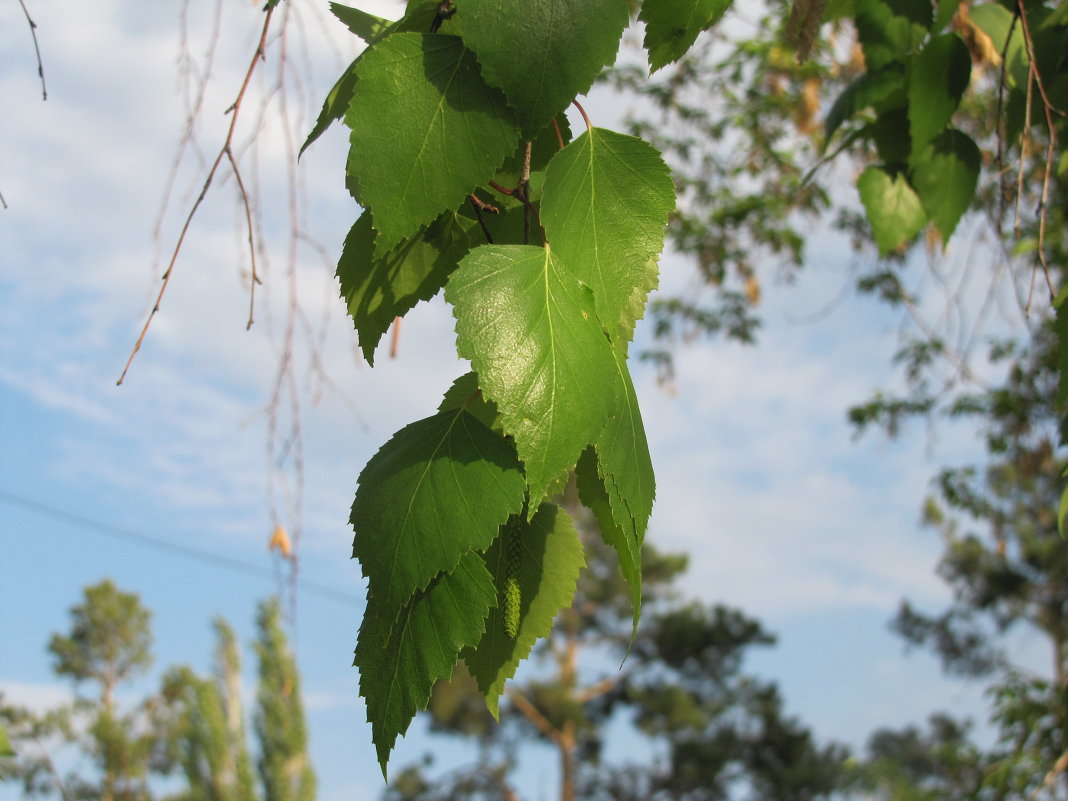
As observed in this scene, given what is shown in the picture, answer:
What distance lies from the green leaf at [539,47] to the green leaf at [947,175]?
55 centimetres

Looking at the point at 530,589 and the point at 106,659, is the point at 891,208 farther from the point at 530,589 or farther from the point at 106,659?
the point at 106,659

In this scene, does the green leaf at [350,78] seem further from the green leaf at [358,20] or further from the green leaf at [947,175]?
the green leaf at [947,175]

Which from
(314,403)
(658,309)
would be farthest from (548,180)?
(658,309)

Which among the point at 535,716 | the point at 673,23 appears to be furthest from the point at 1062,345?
the point at 535,716

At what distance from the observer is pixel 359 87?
0.39 metres

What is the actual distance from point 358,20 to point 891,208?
542 mm

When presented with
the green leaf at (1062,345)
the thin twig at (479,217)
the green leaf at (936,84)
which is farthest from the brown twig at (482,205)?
the green leaf at (936,84)

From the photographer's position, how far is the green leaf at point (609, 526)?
1.27 feet

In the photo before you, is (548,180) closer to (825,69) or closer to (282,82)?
(282,82)

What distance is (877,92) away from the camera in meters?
0.88

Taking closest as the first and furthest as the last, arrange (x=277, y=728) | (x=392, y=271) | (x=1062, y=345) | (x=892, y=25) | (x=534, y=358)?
(x=534, y=358) → (x=392, y=271) → (x=1062, y=345) → (x=892, y=25) → (x=277, y=728)

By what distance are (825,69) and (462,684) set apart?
8.83 m

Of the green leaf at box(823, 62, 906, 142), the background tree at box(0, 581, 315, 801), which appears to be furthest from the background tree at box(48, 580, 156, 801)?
the green leaf at box(823, 62, 906, 142)

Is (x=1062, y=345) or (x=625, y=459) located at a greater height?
(x=1062, y=345)
